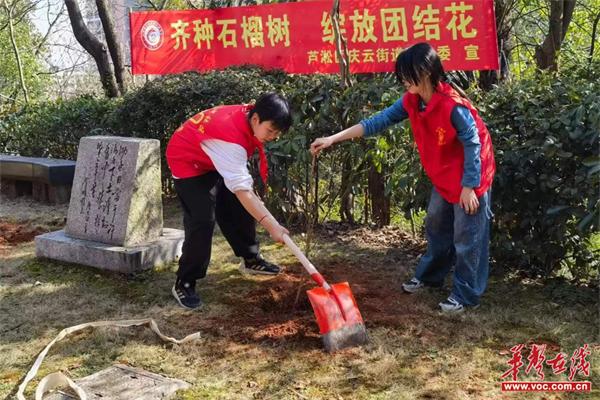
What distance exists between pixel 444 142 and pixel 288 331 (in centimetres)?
132

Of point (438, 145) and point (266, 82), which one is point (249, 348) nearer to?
point (438, 145)

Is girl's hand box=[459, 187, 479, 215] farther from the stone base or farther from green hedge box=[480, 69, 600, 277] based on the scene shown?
the stone base

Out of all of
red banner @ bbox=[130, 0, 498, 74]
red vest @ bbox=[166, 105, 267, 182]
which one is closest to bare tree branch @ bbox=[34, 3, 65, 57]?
red banner @ bbox=[130, 0, 498, 74]

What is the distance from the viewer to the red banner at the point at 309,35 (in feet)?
18.1

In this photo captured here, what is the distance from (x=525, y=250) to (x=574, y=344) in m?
0.93

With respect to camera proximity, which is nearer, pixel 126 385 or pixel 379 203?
pixel 126 385

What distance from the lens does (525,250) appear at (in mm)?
3883

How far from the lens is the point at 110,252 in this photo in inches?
167

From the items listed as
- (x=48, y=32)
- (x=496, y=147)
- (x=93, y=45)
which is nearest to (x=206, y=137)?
(x=496, y=147)

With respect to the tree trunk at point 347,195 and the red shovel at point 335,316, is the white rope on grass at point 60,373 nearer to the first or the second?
the red shovel at point 335,316

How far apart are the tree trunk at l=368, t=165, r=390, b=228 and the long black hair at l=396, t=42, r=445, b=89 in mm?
2387

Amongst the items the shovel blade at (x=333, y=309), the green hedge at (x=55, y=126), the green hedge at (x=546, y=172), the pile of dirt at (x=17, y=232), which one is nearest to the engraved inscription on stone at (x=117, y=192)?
the pile of dirt at (x=17, y=232)

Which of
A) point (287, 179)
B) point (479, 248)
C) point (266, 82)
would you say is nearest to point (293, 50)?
point (266, 82)

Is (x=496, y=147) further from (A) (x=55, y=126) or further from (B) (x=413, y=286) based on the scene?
(A) (x=55, y=126)
